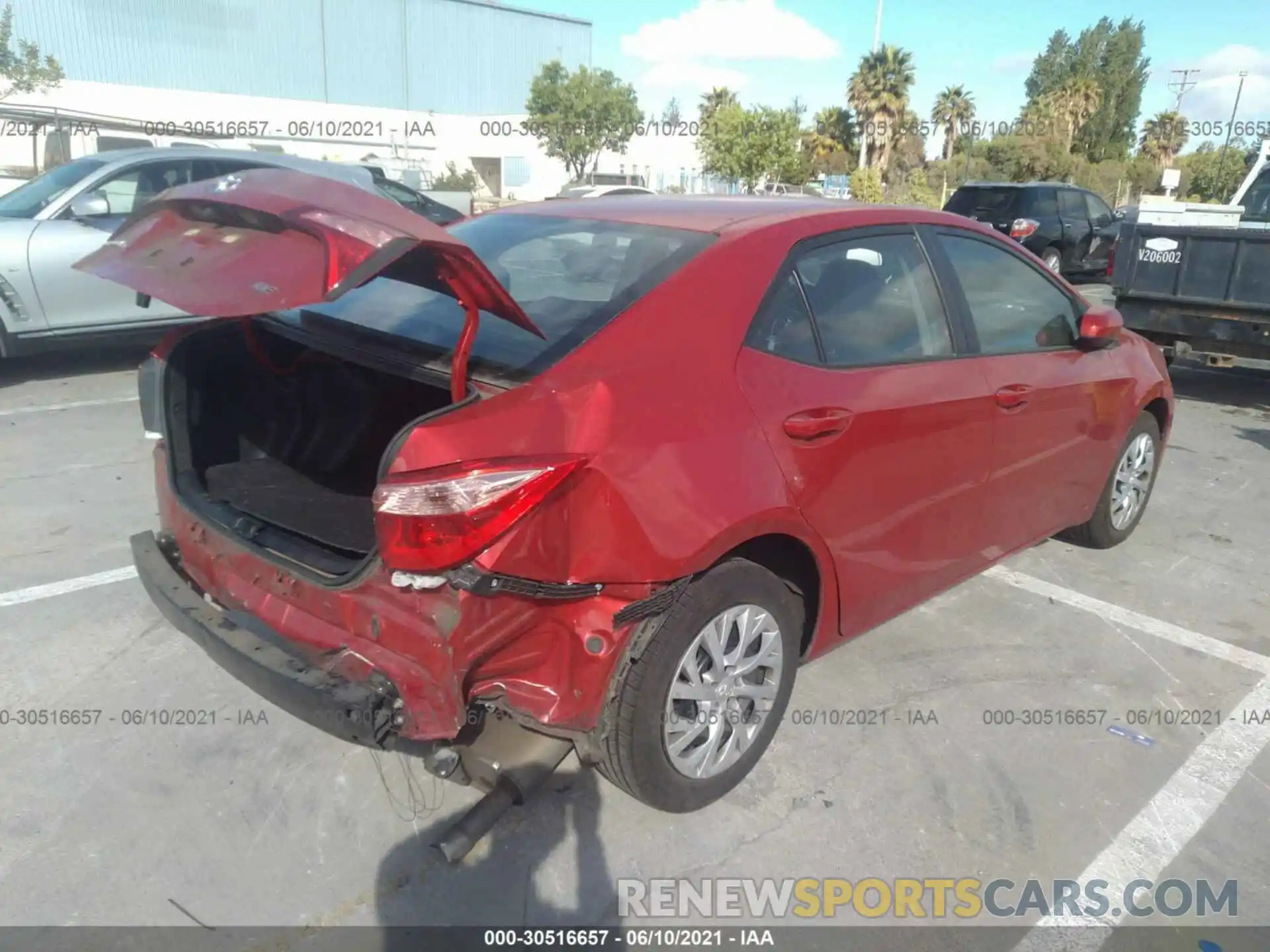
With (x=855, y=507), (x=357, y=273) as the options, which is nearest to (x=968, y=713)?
(x=855, y=507)

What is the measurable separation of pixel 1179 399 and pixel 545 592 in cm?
814

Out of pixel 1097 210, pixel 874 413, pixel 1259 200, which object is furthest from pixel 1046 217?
pixel 874 413

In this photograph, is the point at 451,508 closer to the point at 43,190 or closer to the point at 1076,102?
the point at 43,190

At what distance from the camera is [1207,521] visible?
538 cm

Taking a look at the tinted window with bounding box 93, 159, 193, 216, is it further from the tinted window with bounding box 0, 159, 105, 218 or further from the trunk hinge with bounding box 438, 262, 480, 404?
the trunk hinge with bounding box 438, 262, 480, 404

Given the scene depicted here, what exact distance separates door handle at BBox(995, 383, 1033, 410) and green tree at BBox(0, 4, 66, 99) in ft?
125

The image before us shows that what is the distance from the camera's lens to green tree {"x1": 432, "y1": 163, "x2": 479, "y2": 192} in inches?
1253

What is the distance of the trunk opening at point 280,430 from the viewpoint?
9.72ft

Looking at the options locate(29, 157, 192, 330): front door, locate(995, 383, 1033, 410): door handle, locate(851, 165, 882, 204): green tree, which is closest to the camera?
locate(995, 383, 1033, 410): door handle

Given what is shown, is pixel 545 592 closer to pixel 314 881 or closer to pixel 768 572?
pixel 768 572

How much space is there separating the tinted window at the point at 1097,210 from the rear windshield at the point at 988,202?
70.1 inches

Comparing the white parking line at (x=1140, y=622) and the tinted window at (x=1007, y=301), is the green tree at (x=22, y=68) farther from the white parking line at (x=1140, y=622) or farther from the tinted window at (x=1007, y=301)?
the white parking line at (x=1140, y=622)

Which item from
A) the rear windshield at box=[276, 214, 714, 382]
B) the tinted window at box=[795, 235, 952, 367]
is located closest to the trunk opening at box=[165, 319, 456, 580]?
the rear windshield at box=[276, 214, 714, 382]

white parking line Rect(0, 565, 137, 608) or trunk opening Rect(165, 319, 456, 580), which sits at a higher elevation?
trunk opening Rect(165, 319, 456, 580)
